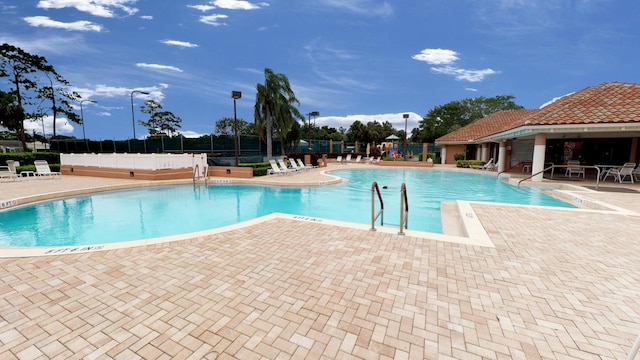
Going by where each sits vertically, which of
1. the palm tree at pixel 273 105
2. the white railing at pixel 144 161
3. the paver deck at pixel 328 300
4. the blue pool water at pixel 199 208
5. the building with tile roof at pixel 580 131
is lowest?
the blue pool water at pixel 199 208

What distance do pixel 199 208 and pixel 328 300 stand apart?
7.81m

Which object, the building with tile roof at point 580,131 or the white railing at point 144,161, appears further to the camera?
the white railing at point 144,161

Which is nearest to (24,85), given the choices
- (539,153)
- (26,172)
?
(26,172)

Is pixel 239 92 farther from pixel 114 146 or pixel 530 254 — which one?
pixel 114 146

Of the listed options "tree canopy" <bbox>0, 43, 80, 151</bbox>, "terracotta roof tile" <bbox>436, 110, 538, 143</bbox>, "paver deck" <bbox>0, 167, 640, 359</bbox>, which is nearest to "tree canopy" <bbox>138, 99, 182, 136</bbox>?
"tree canopy" <bbox>0, 43, 80, 151</bbox>

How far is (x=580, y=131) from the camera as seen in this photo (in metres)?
11.5

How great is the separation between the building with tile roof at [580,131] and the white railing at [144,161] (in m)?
15.8

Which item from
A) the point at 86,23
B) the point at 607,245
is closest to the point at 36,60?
the point at 86,23

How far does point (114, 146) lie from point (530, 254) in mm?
31882

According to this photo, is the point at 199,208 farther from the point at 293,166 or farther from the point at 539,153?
the point at 539,153

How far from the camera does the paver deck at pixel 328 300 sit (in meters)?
2.10

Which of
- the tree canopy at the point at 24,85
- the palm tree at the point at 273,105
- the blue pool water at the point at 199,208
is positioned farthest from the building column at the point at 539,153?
the tree canopy at the point at 24,85

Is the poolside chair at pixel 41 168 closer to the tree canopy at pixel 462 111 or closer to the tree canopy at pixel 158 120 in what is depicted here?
the tree canopy at pixel 158 120

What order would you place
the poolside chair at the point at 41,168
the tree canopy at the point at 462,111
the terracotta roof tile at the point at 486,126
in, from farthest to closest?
the tree canopy at the point at 462,111, the terracotta roof tile at the point at 486,126, the poolside chair at the point at 41,168
